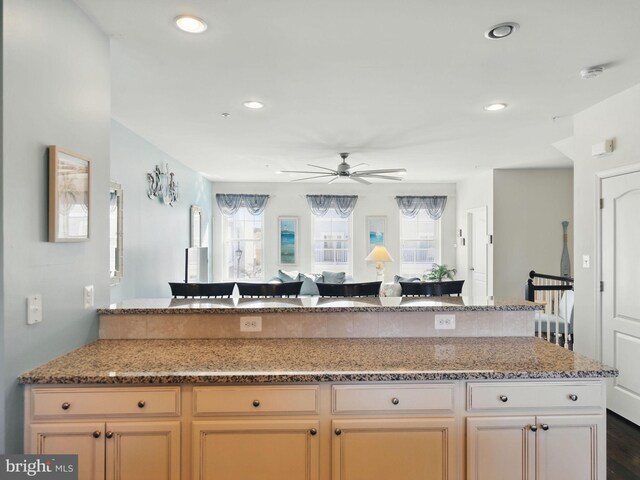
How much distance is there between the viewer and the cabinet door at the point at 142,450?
1.55 m

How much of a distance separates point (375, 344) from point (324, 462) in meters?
0.63

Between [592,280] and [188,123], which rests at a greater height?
[188,123]

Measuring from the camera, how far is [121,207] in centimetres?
368

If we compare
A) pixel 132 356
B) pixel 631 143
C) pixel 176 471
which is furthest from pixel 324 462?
pixel 631 143

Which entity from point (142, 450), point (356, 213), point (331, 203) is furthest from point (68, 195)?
point (356, 213)

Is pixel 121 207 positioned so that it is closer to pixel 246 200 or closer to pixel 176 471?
pixel 176 471

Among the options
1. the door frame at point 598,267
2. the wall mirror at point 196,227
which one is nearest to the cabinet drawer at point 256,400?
the door frame at point 598,267

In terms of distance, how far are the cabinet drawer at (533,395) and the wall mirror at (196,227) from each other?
5.14 metres

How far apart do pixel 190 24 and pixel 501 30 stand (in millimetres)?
1640

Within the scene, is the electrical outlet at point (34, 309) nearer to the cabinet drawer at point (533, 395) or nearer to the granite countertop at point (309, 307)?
the granite countertop at point (309, 307)

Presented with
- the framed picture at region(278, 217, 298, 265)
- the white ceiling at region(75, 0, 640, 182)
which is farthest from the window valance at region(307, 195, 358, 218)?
the white ceiling at region(75, 0, 640, 182)

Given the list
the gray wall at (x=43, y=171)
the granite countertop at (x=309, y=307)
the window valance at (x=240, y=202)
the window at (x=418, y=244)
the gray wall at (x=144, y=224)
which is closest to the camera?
the gray wall at (x=43, y=171)

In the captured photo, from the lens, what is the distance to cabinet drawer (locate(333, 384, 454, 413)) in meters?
1.59

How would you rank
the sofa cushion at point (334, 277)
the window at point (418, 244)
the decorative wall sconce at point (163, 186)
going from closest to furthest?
the decorative wall sconce at point (163, 186) → the sofa cushion at point (334, 277) → the window at point (418, 244)
